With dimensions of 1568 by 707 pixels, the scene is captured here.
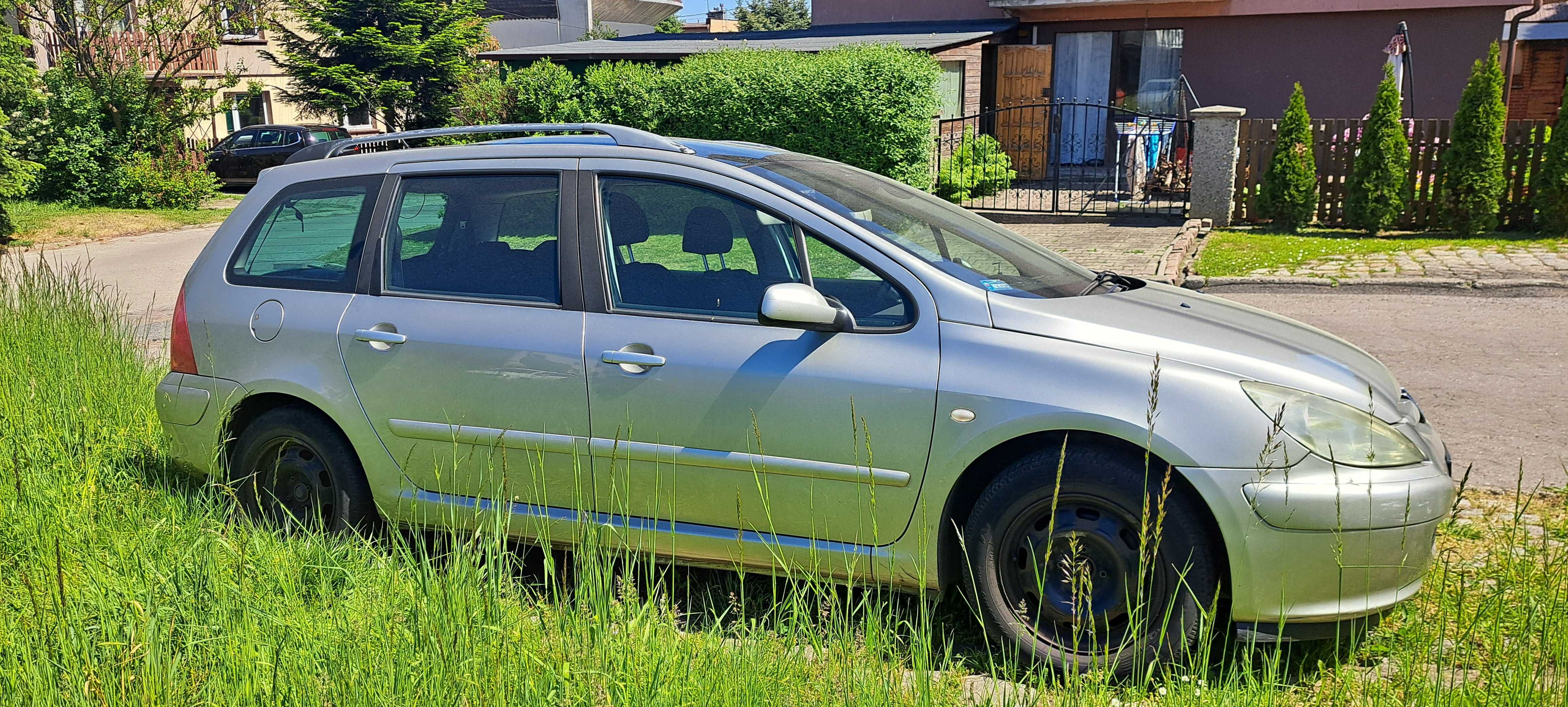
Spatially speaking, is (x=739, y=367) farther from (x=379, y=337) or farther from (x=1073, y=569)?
(x=379, y=337)

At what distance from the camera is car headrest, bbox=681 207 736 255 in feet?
14.1

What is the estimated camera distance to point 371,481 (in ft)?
14.7

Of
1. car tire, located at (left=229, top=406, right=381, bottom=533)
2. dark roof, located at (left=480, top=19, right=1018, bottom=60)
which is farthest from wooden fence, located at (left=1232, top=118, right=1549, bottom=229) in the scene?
car tire, located at (left=229, top=406, right=381, bottom=533)

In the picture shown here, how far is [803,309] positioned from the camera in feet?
12.3

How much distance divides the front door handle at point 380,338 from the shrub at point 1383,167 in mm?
12073

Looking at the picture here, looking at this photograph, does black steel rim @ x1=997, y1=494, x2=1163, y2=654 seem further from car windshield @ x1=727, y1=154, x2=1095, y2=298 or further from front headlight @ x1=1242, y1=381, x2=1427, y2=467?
car windshield @ x1=727, y1=154, x2=1095, y2=298

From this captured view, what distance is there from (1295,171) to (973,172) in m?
4.67

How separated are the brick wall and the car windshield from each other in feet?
91.6

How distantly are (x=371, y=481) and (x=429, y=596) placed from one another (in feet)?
5.60

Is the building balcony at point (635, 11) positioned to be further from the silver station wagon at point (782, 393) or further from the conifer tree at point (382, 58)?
the silver station wagon at point (782, 393)

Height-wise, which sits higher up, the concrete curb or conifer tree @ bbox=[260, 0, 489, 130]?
conifer tree @ bbox=[260, 0, 489, 130]

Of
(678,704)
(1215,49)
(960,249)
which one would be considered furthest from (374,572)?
(1215,49)

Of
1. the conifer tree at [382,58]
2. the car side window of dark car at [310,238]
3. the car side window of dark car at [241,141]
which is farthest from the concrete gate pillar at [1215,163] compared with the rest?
the conifer tree at [382,58]

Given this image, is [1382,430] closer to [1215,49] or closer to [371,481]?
[371,481]
